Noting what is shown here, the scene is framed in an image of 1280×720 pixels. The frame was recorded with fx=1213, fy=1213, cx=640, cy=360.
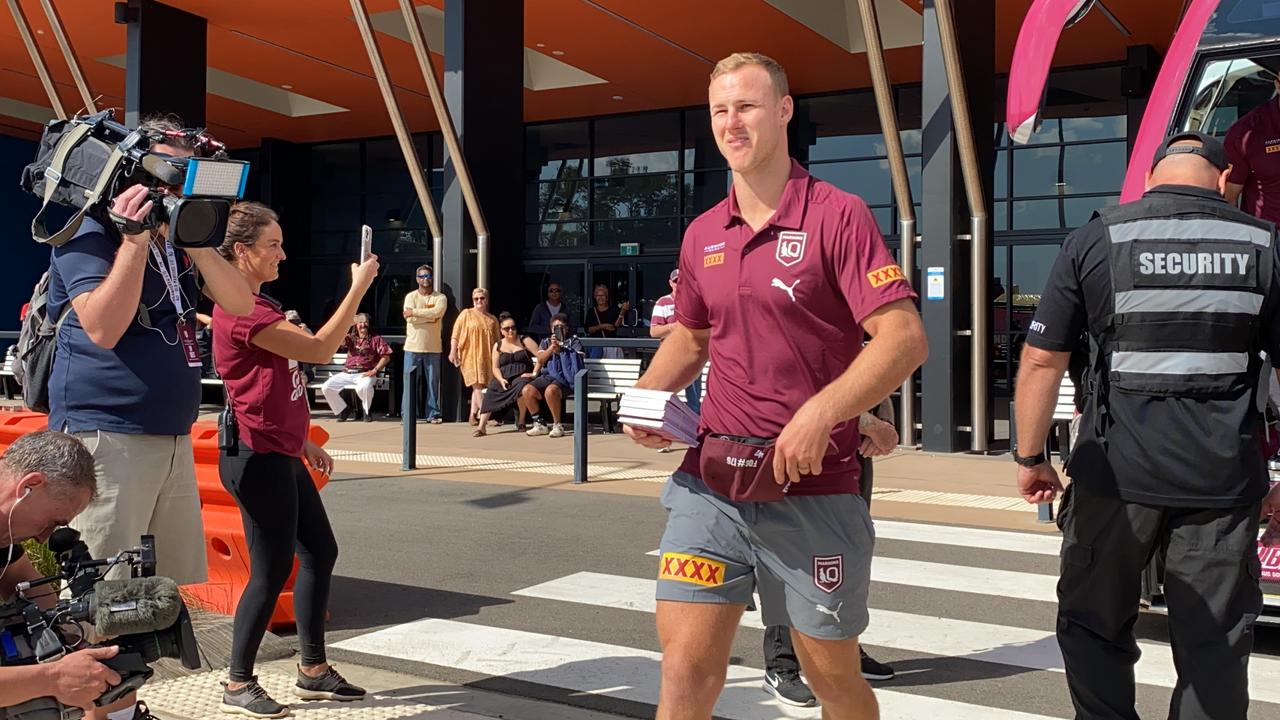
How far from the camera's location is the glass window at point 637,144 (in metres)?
23.2

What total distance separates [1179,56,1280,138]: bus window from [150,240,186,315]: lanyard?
15.5 feet

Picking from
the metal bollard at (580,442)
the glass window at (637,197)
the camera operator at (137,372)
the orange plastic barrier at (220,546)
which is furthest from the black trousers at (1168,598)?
the glass window at (637,197)

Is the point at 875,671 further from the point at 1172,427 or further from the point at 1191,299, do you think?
the point at 1191,299

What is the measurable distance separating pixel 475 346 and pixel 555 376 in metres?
1.26

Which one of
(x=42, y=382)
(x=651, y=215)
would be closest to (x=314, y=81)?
(x=651, y=215)

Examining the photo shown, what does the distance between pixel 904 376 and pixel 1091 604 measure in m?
1.07

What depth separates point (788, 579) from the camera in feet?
10.4

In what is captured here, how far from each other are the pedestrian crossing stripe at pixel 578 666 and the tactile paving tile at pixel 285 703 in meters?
0.56

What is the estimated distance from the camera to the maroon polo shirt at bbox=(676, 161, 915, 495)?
315cm

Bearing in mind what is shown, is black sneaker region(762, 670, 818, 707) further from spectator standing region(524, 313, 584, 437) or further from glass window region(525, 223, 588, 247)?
glass window region(525, 223, 588, 247)

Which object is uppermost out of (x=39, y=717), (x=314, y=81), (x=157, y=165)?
(x=314, y=81)

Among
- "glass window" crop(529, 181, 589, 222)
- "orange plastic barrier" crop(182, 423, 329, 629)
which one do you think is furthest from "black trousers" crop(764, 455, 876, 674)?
"glass window" crop(529, 181, 589, 222)

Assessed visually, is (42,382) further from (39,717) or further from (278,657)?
(278,657)

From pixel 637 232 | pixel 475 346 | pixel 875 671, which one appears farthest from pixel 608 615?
pixel 637 232
